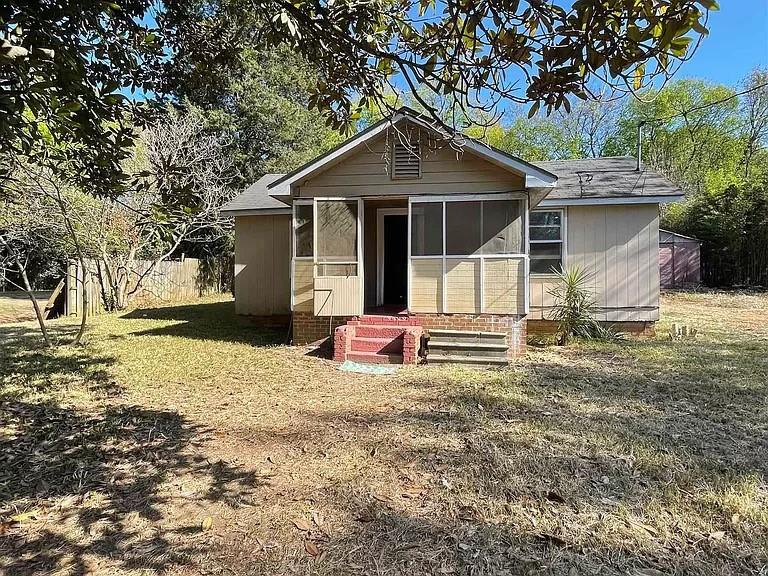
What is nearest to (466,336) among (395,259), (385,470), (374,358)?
(374,358)

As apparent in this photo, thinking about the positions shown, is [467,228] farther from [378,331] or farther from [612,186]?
[612,186]

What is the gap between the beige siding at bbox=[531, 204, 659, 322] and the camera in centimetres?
1009

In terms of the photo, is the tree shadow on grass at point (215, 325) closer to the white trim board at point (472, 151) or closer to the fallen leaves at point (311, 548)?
the white trim board at point (472, 151)

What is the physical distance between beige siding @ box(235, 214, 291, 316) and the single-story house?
254 cm

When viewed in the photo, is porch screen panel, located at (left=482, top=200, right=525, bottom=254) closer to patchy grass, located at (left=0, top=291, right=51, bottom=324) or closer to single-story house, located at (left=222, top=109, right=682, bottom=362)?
single-story house, located at (left=222, top=109, right=682, bottom=362)

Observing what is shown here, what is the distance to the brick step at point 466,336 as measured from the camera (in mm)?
8320

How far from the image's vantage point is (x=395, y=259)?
11430 mm

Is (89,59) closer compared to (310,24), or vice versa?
(310,24)

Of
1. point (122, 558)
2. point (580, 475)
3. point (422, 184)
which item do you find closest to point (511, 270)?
point (422, 184)

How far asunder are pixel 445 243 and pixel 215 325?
20.8 feet

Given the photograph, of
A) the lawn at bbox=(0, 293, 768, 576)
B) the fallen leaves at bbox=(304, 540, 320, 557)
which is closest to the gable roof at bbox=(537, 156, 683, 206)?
the lawn at bbox=(0, 293, 768, 576)

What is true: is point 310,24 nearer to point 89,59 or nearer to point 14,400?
point 89,59

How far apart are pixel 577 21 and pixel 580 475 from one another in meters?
3.07

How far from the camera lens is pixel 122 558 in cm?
274
